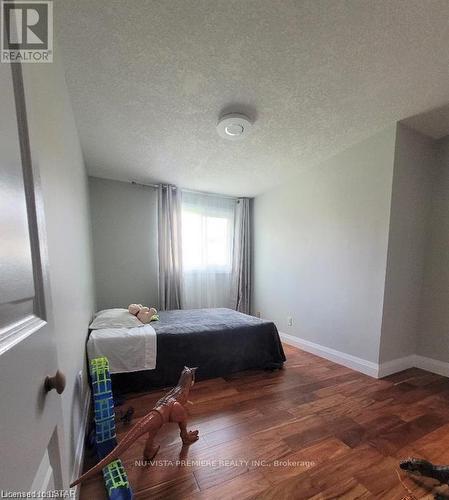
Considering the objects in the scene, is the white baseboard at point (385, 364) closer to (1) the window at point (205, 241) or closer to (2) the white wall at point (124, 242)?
(1) the window at point (205, 241)

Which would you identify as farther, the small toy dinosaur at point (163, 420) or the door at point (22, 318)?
the small toy dinosaur at point (163, 420)

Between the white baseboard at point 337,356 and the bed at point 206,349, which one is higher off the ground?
the bed at point 206,349

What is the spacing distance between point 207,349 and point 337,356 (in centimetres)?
148

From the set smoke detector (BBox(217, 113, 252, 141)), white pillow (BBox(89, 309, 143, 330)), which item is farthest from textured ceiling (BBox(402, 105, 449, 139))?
white pillow (BBox(89, 309, 143, 330))

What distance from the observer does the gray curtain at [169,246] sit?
3.50 m

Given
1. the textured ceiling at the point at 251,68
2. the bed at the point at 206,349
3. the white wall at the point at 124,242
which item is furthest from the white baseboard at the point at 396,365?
the white wall at the point at 124,242

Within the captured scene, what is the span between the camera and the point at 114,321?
2.21 meters

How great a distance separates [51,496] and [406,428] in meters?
2.05

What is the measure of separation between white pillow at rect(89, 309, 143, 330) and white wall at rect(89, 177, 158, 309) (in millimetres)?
1001

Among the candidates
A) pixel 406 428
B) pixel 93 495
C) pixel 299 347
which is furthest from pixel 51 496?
pixel 299 347

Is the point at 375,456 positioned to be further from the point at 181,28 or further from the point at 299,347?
the point at 181,28

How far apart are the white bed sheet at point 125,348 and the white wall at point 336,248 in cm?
196

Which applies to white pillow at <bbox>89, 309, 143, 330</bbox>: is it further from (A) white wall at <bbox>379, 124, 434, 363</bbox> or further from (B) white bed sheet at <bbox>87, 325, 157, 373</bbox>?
(A) white wall at <bbox>379, 124, 434, 363</bbox>

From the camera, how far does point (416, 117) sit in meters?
1.97
